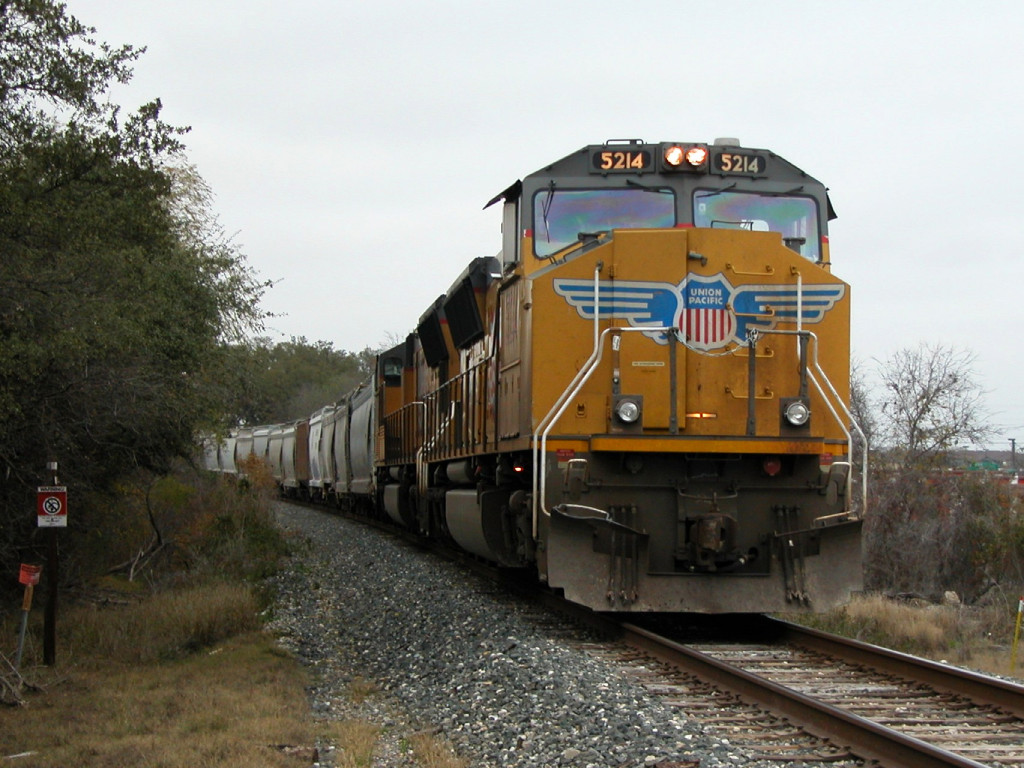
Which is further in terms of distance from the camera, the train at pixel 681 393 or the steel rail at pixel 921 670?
the train at pixel 681 393

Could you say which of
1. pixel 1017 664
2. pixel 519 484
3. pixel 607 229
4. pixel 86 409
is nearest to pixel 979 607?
pixel 1017 664

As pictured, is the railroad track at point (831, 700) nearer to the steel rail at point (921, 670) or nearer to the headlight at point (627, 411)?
the steel rail at point (921, 670)

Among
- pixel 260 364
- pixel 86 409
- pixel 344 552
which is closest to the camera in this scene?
pixel 86 409

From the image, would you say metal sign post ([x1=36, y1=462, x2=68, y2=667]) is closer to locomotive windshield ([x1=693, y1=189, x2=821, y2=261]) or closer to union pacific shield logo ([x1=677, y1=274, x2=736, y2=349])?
union pacific shield logo ([x1=677, y1=274, x2=736, y2=349])

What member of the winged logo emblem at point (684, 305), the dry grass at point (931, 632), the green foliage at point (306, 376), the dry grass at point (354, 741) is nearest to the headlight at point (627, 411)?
the winged logo emblem at point (684, 305)

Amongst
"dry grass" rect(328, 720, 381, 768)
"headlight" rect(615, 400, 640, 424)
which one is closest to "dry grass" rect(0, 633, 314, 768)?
"dry grass" rect(328, 720, 381, 768)

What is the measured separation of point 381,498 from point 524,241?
41.6ft

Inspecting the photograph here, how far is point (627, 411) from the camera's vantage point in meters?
8.55

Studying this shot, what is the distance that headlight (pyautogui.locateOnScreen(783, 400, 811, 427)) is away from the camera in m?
8.66

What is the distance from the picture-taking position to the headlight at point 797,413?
28.4 feet

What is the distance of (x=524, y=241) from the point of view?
31.1 ft

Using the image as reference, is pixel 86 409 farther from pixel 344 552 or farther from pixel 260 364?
pixel 260 364

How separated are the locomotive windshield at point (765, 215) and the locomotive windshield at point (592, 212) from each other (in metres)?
0.29

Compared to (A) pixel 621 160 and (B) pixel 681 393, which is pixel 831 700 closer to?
(B) pixel 681 393
